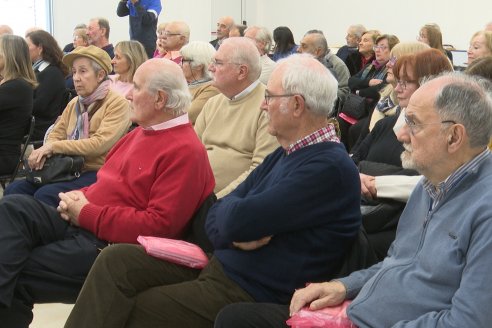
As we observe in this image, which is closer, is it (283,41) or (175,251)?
(175,251)

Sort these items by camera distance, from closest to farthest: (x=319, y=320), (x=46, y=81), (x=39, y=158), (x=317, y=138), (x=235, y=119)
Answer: (x=319, y=320) → (x=317, y=138) → (x=235, y=119) → (x=39, y=158) → (x=46, y=81)

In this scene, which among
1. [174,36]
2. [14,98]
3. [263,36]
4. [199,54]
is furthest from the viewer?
[263,36]

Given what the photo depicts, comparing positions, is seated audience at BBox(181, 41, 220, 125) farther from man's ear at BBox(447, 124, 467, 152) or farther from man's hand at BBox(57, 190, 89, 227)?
man's ear at BBox(447, 124, 467, 152)

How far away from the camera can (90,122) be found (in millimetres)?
3598

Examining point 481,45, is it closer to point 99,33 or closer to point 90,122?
point 90,122

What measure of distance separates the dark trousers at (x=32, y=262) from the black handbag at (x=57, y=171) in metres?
0.96

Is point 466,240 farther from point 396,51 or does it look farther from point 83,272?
point 396,51

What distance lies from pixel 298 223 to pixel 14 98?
2927mm

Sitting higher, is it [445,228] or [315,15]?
[445,228]

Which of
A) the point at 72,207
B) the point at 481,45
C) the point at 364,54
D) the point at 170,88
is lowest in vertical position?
the point at 364,54

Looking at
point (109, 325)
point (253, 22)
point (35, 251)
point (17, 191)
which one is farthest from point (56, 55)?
point (253, 22)

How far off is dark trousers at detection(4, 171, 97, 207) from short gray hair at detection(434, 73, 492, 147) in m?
2.21

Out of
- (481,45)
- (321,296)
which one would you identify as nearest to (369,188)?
(321,296)

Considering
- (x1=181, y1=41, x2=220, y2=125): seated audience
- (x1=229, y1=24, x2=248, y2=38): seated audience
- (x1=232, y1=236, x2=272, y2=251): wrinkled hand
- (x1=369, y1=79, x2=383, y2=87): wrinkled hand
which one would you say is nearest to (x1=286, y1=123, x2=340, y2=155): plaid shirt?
(x1=232, y1=236, x2=272, y2=251): wrinkled hand
